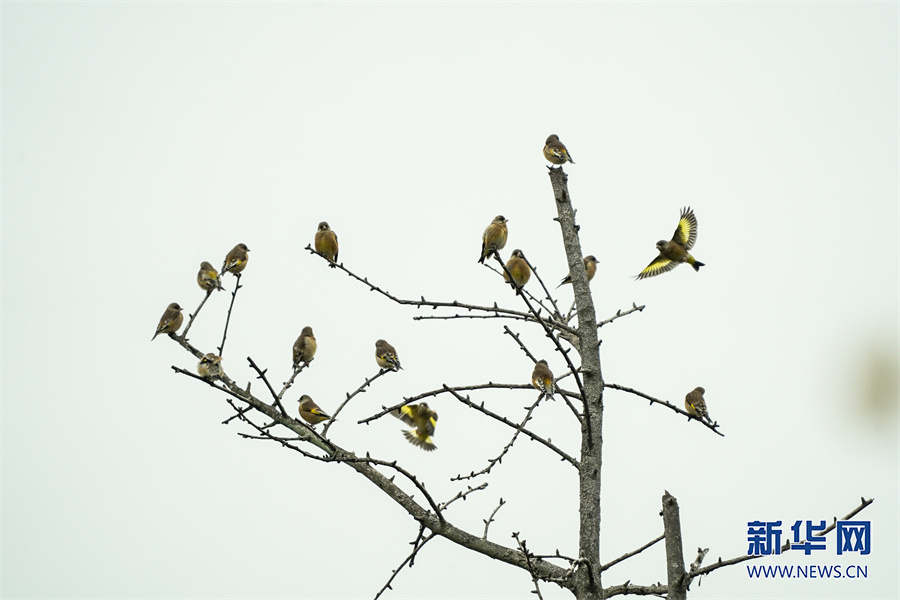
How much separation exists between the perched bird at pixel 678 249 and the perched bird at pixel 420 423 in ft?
9.77

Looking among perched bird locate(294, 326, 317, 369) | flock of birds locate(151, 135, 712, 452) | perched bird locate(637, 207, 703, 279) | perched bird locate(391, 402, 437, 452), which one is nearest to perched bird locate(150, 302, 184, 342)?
flock of birds locate(151, 135, 712, 452)

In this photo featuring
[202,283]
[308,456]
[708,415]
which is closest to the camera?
[308,456]

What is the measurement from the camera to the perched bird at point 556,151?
10.5m

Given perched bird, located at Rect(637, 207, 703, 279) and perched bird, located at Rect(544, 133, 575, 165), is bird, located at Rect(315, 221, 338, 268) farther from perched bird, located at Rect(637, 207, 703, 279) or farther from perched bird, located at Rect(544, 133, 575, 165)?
perched bird, located at Rect(637, 207, 703, 279)

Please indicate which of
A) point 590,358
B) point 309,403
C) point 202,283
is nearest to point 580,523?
point 590,358

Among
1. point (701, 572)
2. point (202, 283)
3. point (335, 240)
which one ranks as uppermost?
point (335, 240)

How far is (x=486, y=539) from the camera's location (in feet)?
17.9

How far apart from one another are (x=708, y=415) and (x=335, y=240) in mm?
4541

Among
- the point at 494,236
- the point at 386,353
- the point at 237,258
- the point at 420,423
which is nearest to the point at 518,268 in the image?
the point at 494,236

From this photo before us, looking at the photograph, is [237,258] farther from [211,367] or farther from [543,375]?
[543,375]

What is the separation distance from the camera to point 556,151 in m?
10.5

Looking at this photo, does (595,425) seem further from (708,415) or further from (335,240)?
(335,240)

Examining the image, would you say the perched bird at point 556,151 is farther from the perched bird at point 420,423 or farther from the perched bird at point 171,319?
the perched bird at point 171,319

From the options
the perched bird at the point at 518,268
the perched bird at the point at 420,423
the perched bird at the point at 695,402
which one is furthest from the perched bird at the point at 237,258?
the perched bird at the point at 695,402
